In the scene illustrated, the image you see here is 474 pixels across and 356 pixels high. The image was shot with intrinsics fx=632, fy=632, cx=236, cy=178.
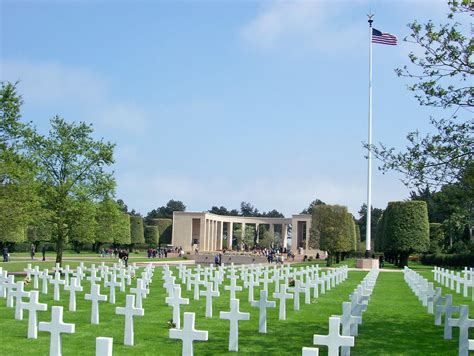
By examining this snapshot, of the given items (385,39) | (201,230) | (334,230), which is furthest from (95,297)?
(201,230)

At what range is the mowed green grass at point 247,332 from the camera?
10.4 meters

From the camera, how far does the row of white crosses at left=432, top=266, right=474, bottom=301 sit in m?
24.5

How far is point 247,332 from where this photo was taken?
12.3 meters

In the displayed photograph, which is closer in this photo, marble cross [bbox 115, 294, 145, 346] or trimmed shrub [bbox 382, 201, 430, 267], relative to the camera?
marble cross [bbox 115, 294, 145, 346]

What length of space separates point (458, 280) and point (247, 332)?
1561cm

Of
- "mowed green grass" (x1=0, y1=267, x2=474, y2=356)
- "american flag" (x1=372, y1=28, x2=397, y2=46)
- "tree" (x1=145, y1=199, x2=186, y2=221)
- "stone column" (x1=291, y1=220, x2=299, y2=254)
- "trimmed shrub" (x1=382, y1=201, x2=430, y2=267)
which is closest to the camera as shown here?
"mowed green grass" (x1=0, y1=267, x2=474, y2=356)

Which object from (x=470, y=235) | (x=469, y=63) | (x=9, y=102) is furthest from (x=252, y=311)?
(x=470, y=235)

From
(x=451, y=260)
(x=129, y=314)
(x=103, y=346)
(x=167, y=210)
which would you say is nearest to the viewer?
(x=103, y=346)

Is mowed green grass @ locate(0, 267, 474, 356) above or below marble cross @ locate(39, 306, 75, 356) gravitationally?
below

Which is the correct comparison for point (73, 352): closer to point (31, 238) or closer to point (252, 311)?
point (252, 311)

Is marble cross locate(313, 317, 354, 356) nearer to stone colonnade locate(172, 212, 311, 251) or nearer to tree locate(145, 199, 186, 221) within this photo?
stone colonnade locate(172, 212, 311, 251)

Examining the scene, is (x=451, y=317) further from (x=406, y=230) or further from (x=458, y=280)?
(x=406, y=230)

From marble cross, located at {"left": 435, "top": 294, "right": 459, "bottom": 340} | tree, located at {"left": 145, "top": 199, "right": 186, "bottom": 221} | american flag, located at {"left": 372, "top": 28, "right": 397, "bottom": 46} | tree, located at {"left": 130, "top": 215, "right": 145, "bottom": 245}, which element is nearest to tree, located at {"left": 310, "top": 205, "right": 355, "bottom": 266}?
american flag, located at {"left": 372, "top": 28, "right": 397, "bottom": 46}

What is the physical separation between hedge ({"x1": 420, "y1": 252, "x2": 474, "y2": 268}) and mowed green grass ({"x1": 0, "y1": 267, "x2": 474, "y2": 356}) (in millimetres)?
36810
